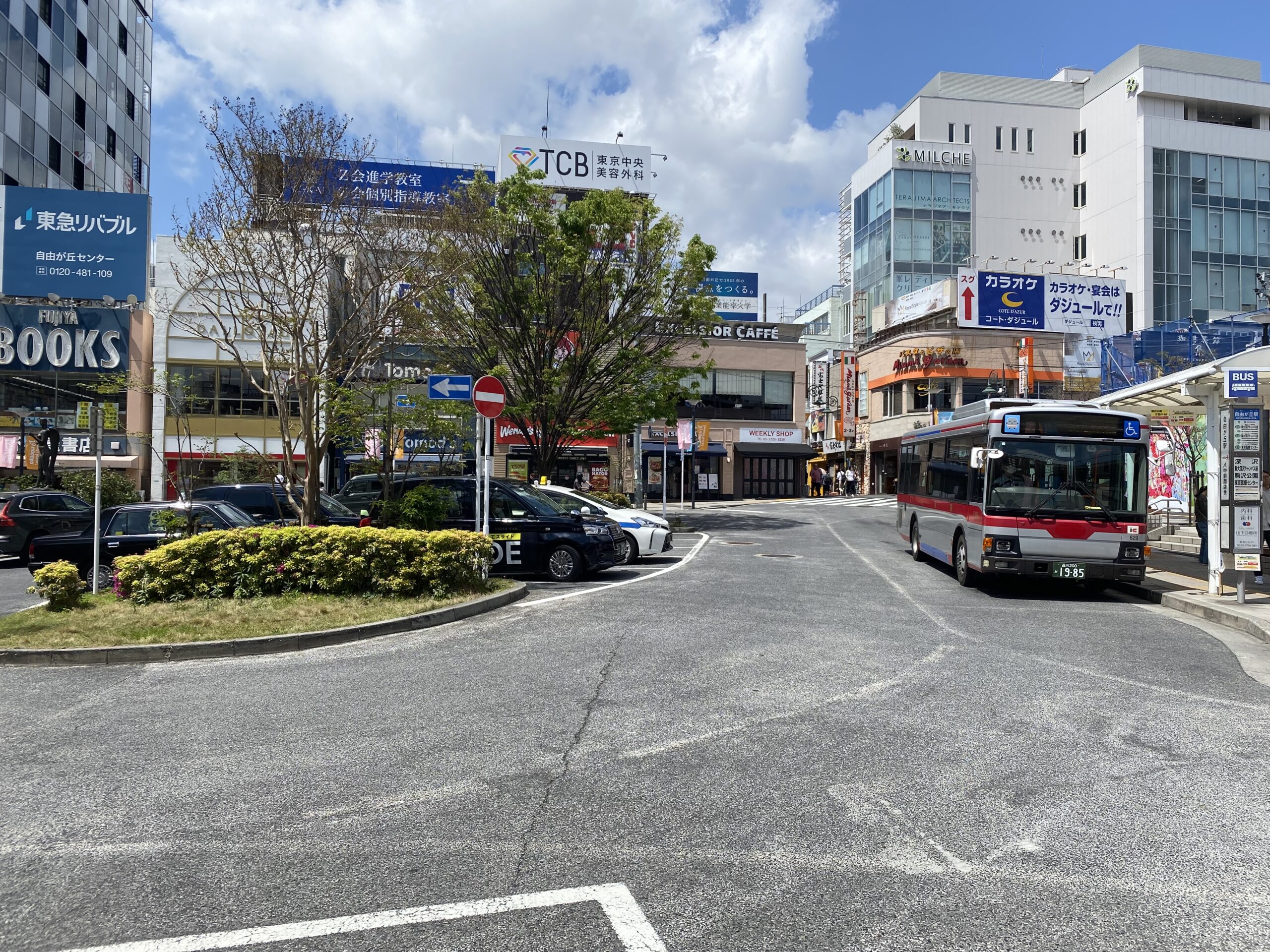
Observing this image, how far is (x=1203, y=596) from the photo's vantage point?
42.8ft

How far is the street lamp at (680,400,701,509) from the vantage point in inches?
1747

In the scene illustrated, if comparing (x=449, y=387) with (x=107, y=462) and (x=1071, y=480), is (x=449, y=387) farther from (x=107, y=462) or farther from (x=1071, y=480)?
(x=107, y=462)

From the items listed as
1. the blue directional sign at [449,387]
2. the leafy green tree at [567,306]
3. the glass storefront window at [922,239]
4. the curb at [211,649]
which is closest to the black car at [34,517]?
the leafy green tree at [567,306]

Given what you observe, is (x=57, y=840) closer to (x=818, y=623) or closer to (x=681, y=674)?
(x=681, y=674)

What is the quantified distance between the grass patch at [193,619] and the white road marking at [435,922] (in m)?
6.32

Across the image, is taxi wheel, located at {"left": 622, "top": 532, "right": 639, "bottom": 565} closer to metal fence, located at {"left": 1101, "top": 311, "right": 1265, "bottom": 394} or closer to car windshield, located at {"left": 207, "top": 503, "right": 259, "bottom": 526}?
car windshield, located at {"left": 207, "top": 503, "right": 259, "bottom": 526}

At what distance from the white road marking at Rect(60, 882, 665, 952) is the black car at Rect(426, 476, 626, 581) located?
35.7 feet

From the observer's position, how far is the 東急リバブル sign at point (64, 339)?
3678 cm

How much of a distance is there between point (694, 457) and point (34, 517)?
32.7 metres

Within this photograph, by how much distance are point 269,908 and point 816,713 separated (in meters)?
3.98

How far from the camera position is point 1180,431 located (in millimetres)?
25484

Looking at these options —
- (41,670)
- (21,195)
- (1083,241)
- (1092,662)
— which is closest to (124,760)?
(41,670)

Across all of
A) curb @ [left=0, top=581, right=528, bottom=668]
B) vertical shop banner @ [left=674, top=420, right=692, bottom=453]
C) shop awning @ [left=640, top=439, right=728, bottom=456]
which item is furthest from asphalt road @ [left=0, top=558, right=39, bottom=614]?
shop awning @ [left=640, top=439, right=728, bottom=456]

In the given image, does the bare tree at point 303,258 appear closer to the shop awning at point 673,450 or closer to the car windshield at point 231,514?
the car windshield at point 231,514
